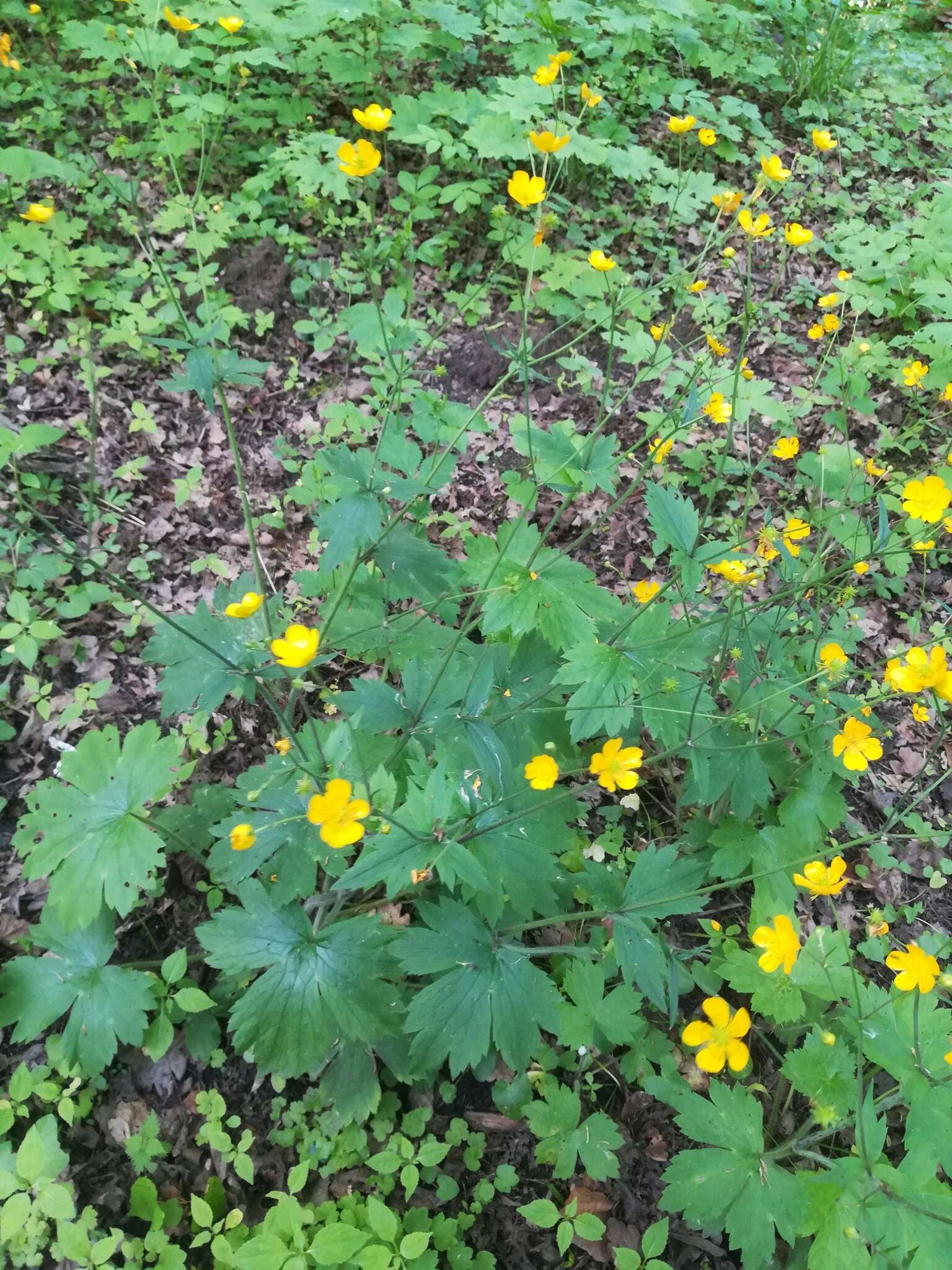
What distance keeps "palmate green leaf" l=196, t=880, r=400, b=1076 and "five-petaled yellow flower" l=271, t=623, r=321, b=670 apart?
644 millimetres

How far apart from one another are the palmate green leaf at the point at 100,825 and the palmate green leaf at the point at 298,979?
220mm

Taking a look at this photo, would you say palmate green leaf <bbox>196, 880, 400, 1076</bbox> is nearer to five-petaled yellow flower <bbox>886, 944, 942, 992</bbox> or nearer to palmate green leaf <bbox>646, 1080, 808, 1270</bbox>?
palmate green leaf <bbox>646, 1080, 808, 1270</bbox>

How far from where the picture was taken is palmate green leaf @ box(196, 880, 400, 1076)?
1.52 metres

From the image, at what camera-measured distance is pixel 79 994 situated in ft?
5.44

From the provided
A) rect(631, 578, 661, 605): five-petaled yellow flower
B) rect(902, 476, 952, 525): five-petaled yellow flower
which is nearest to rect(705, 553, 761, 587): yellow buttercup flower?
rect(631, 578, 661, 605): five-petaled yellow flower

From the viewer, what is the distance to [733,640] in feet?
6.81

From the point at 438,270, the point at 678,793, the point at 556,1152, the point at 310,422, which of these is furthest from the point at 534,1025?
the point at 438,270

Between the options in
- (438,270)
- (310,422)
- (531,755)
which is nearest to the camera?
(531,755)

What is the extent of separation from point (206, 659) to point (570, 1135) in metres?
1.42

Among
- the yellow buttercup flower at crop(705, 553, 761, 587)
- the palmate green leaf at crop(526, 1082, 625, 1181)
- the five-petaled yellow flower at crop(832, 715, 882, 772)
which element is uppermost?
the yellow buttercup flower at crop(705, 553, 761, 587)

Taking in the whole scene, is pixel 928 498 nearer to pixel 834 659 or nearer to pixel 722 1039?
pixel 834 659

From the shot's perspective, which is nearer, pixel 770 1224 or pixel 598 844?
pixel 770 1224

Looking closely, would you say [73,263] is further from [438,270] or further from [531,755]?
[531,755]

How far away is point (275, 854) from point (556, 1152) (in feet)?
3.21
